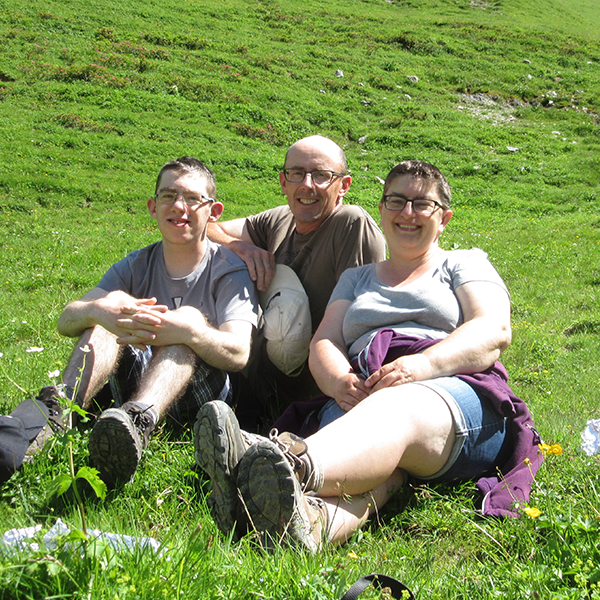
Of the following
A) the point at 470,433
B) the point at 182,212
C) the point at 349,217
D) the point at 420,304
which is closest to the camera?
the point at 470,433

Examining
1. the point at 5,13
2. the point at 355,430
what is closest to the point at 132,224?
the point at 355,430

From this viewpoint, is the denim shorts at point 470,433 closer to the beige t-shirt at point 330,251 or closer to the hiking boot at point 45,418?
the beige t-shirt at point 330,251

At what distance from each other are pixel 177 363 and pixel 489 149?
2412 centimetres

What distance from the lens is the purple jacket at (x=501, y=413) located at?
2.78m

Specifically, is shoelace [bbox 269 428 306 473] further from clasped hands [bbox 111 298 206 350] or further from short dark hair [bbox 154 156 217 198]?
short dark hair [bbox 154 156 217 198]

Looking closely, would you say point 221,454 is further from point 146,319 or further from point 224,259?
point 224,259

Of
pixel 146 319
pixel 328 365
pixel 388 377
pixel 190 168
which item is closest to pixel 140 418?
pixel 146 319

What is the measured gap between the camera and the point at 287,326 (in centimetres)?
407

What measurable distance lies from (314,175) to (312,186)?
3.8 inches

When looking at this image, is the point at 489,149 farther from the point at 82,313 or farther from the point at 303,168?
the point at 82,313

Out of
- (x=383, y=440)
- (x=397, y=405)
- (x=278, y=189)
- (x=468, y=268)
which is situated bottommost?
(x=278, y=189)

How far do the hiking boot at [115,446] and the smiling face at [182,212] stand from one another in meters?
1.47

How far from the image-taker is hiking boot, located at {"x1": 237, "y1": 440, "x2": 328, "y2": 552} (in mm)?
2311

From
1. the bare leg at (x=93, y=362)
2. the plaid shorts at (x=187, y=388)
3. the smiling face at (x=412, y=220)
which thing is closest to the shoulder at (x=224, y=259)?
the plaid shorts at (x=187, y=388)
